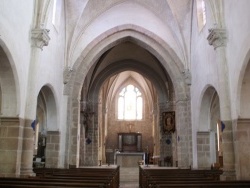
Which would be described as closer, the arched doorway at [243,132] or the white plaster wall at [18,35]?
the white plaster wall at [18,35]

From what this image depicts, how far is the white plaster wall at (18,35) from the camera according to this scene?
7977 millimetres

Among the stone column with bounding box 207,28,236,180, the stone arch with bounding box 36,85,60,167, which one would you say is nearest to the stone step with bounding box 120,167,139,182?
the stone arch with bounding box 36,85,60,167

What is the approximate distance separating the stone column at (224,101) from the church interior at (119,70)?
0.03 metres

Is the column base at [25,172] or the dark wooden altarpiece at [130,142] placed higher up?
the dark wooden altarpiece at [130,142]

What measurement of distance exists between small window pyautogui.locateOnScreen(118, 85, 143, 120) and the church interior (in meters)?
5.51

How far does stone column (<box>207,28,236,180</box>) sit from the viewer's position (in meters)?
8.95

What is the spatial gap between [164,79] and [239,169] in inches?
536

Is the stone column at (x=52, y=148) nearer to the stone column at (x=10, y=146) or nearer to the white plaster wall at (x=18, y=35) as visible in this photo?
the white plaster wall at (x=18, y=35)

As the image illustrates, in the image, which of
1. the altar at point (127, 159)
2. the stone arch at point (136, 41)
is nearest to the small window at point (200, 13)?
the stone arch at point (136, 41)

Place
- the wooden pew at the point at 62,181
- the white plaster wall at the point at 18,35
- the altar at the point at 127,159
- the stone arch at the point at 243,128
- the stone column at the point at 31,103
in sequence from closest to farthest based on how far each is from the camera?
1. the wooden pew at the point at 62,181
2. the white plaster wall at the point at 18,35
3. the stone arch at the point at 243,128
4. the stone column at the point at 31,103
5. the altar at the point at 127,159

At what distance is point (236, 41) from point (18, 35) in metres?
6.53

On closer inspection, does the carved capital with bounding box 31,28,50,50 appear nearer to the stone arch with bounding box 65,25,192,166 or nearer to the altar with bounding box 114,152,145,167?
the stone arch with bounding box 65,25,192,166

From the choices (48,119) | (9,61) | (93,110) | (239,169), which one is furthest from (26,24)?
(93,110)

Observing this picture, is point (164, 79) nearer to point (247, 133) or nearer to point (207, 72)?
point (207, 72)
